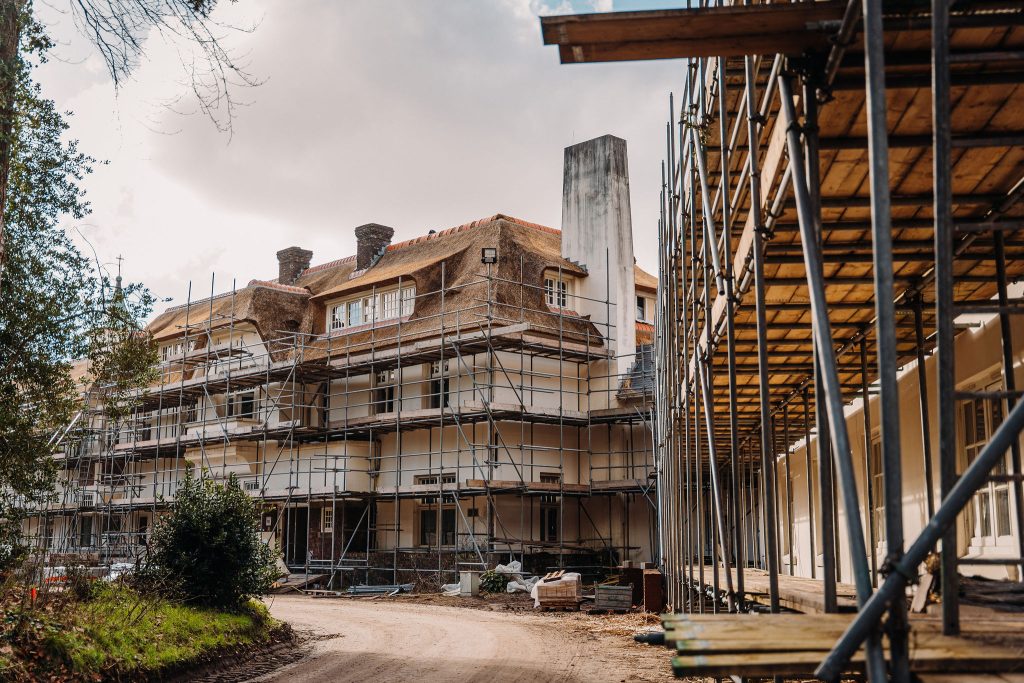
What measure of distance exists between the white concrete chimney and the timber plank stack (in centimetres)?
2957

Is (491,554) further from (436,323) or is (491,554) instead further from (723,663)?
(723,663)

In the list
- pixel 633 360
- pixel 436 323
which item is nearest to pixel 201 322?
pixel 436 323

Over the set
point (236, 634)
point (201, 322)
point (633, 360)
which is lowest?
point (236, 634)

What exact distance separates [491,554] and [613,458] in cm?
572

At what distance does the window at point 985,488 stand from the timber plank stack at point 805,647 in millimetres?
5862

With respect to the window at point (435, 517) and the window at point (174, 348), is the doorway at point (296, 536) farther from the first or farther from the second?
the window at point (174, 348)

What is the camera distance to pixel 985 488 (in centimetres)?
1019

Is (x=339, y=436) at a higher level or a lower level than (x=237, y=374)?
lower

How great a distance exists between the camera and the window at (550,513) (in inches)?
1259

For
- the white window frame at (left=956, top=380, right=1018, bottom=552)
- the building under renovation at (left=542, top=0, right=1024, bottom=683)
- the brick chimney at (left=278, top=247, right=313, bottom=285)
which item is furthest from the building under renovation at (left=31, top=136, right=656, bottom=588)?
the building under renovation at (left=542, top=0, right=1024, bottom=683)

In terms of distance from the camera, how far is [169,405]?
1672 inches

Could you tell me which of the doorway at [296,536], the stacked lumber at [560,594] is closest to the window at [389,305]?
the doorway at [296,536]

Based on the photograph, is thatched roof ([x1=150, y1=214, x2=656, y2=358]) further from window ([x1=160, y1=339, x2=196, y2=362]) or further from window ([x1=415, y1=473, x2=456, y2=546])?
window ([x1=415, y1=473, x2=456, y2=546])

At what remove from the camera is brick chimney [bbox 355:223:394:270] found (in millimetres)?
40375
